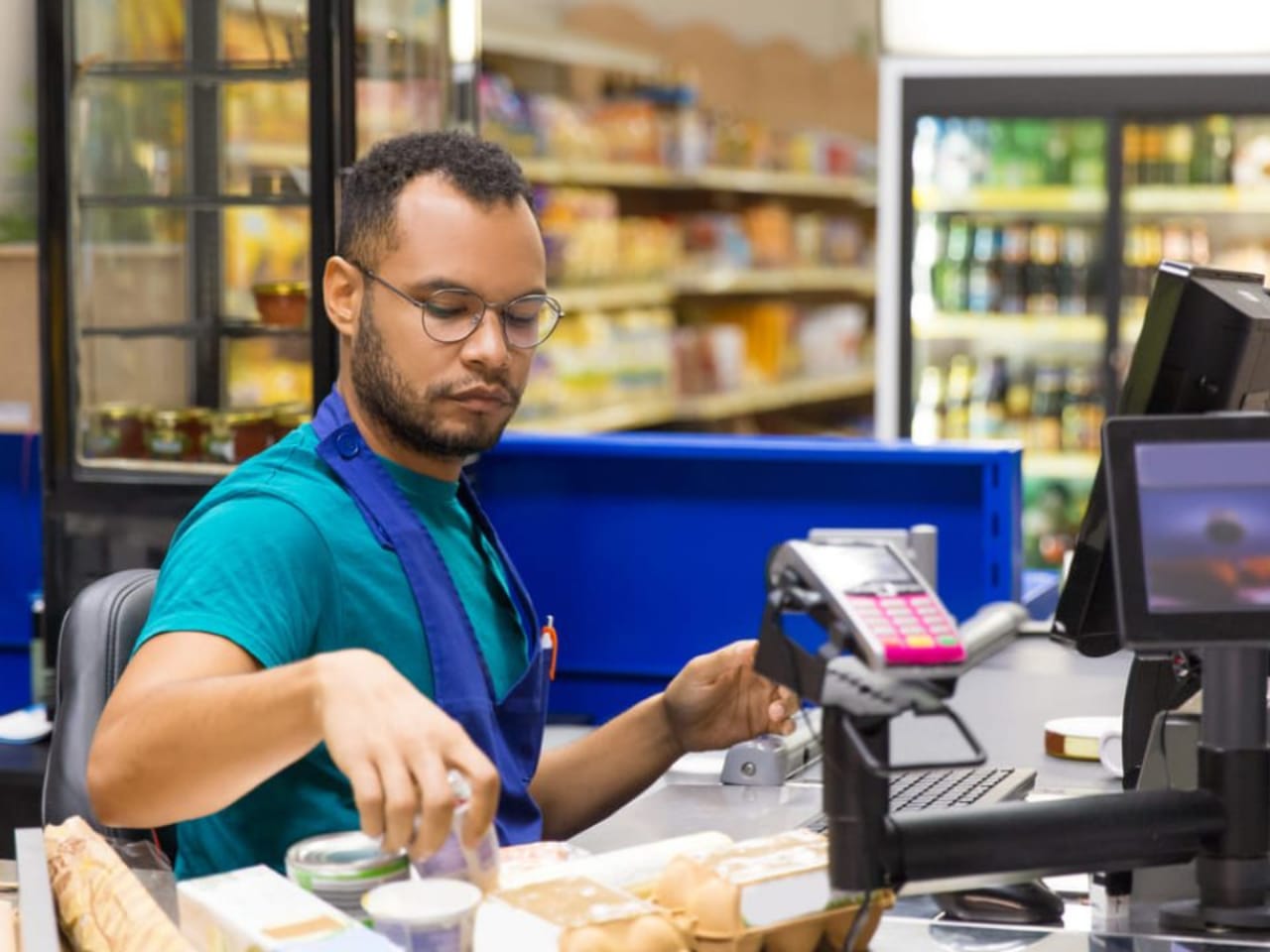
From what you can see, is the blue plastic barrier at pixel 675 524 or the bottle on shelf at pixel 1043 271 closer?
the blue plastic barrier at pixel 675 524

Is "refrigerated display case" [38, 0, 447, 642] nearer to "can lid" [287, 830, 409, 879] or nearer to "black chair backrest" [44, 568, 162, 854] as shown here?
"black chair backrest" [44, 568, 162, 854]

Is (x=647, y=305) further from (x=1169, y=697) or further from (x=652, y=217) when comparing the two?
(x=1169, y=697)

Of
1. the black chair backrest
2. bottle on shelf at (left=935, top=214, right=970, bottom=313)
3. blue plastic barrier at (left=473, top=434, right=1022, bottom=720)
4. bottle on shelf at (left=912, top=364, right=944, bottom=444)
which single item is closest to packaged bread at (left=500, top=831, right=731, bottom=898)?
the black chair backrest

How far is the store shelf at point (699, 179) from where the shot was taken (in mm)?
7098

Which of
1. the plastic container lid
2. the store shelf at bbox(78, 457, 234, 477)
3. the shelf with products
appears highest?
the shelf with products

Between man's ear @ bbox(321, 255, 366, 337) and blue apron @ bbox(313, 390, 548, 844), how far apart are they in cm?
8

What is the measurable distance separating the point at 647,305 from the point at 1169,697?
643 centimetres

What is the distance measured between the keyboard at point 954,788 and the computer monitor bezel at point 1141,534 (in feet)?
1.83

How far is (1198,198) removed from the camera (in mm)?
6551

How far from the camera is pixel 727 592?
3.76 meters

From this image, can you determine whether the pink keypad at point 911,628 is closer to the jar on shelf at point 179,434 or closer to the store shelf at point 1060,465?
the jar on shelf at point 179,434

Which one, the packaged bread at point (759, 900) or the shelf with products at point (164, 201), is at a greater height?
the shelf with products at point (164, 201)

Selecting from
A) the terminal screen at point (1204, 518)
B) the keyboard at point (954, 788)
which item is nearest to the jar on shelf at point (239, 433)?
the keyboard at point (954, 788)

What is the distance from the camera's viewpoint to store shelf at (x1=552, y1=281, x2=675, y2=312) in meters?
7.23
